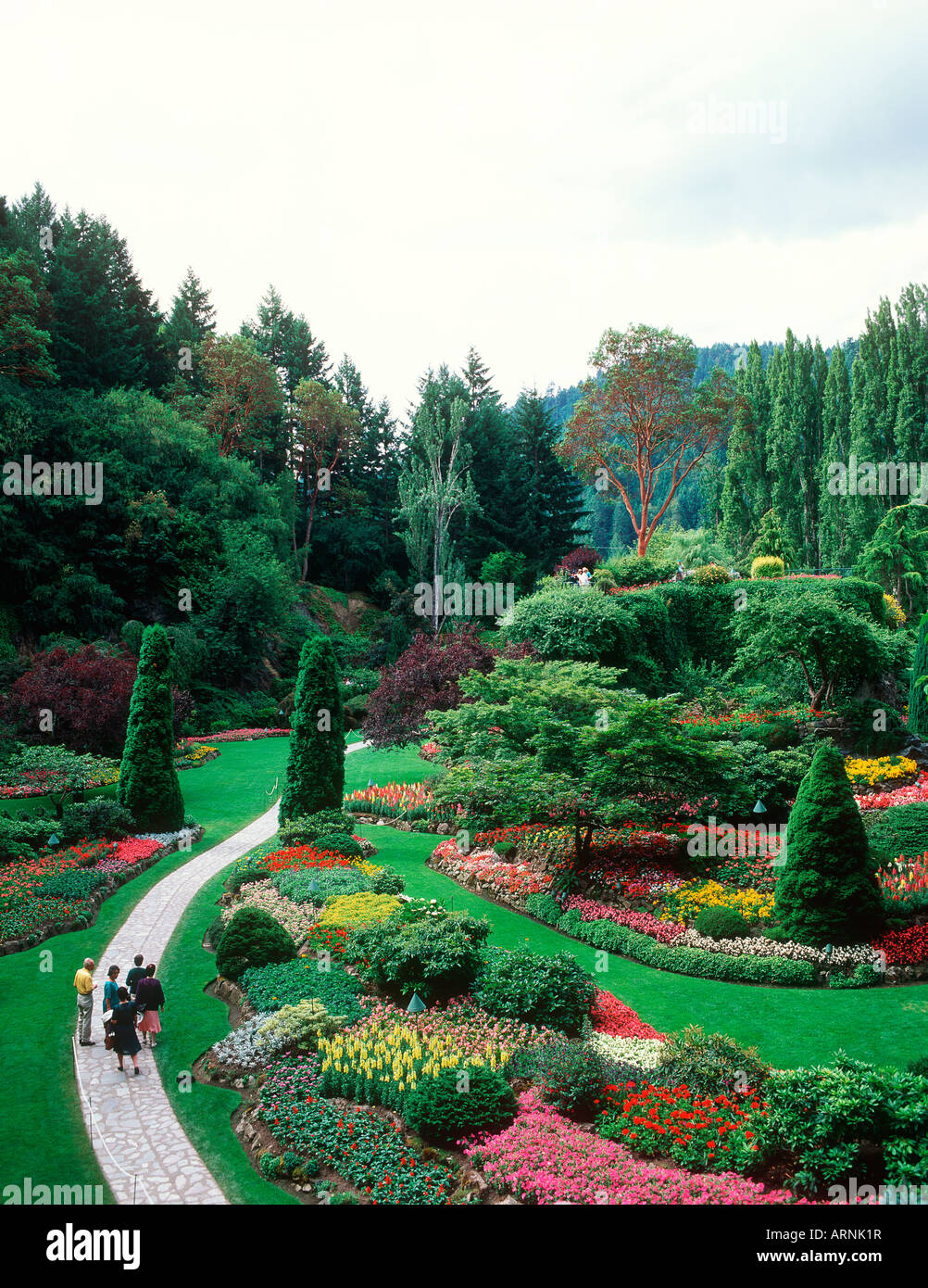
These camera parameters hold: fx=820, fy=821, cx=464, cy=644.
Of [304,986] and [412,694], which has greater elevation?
[412,694]

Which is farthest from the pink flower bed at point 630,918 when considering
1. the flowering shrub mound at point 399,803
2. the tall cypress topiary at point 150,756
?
the tall cypress topiary at point 150,756

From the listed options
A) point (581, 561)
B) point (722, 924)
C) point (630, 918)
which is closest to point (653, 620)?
point (581, 561)

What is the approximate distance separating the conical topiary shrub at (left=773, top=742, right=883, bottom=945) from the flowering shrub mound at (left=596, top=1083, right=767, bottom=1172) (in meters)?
4.49

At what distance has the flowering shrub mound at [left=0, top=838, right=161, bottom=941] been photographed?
1366 centimetres

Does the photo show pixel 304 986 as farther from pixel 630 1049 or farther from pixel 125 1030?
pixel 630 1049

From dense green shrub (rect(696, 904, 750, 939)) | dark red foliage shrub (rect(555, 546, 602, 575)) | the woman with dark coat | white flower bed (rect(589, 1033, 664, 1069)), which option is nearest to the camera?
white flower bed (rect(589, 1033, 664, 1069))

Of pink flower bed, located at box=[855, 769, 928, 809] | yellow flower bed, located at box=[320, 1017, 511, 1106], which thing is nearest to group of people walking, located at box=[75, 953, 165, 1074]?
yellow flower bed, located at box=[320, 1017, 511, 1106]

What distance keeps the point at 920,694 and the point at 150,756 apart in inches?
857

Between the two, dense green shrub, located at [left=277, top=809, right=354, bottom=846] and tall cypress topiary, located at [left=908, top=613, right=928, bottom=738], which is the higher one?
tall cypress topiary, located at [left=908, top=613, right=928, bottom=738]

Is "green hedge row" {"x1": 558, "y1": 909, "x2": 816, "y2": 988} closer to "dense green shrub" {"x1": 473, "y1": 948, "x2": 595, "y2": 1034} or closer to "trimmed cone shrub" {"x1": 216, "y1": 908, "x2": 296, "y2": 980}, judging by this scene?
"dense green shrub" {"x1": 473, "y1": 948, "x2": 595, "y2": 1034}

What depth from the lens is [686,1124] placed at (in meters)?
7.83

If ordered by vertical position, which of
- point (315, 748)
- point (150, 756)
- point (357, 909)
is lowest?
point (357, 909)

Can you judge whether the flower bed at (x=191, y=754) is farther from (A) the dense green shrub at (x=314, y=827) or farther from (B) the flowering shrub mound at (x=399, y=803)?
(A) the dense green shrub at (x=314, y=827)
